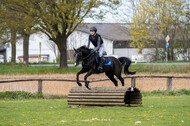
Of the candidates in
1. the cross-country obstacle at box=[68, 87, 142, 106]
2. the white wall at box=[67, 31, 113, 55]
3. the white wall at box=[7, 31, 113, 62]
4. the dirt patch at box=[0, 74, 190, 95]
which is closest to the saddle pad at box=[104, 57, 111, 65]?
the cross-country obstacle at box=[68, 87, 142, 106]

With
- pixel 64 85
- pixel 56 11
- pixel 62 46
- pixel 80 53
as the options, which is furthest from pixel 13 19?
pixel 80 53

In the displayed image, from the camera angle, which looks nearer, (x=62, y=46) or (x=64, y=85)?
(x=64, y=85)

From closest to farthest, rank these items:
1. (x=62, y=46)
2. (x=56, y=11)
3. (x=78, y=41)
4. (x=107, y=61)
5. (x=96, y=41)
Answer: (x=96, y=41) → (x=107, y=61) → (x=56, y=11) → (x=62, y=46) → (x=78, y=41)

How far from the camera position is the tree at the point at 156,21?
39.3 meters

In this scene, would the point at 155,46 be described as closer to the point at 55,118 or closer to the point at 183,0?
the point at 183,0

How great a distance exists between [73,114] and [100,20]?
2132 cm

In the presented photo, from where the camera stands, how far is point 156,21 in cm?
4038

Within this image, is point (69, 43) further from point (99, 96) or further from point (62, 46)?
point (99, 96)

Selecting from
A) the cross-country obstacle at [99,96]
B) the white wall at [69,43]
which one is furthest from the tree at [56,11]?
the cross-country obstacle at [99,96]

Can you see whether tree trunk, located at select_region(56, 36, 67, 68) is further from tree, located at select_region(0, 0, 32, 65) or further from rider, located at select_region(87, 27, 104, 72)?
rider, located at select_region(87, 27, 104, 72)

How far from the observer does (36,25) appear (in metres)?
30.0

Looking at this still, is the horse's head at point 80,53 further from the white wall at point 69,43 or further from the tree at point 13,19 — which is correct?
the white wall at point 69,43

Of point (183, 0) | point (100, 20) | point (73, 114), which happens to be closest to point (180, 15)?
point (183, 0)

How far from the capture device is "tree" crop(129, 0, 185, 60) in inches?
1548
